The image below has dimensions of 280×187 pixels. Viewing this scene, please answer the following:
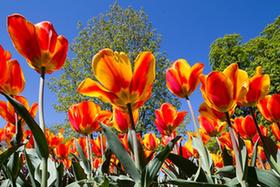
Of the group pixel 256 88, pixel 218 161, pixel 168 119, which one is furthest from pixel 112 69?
pixel 218 161

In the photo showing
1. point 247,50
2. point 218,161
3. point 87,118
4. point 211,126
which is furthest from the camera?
point 247,50

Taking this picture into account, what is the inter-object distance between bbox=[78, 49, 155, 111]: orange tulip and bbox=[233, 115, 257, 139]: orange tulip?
108 cm

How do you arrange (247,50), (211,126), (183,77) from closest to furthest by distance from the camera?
(183,77) → (211,126) → (247,50)

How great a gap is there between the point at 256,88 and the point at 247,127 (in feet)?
2.10

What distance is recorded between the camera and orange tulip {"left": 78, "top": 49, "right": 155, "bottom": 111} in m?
1.04

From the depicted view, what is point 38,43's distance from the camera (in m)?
1.12

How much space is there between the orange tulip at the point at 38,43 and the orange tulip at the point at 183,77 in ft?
1.85

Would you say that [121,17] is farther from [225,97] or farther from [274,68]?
[225,97]

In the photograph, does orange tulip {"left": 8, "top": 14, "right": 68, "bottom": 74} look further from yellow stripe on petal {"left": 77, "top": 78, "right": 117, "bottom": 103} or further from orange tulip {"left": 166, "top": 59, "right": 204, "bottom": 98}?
orange tulip {"left": 166, "top": 59, "right": 204, "bottom": 98}

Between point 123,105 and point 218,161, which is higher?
point 123,105

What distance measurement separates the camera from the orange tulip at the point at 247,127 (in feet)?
6.34

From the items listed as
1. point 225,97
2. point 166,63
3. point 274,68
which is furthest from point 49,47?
point 166,63

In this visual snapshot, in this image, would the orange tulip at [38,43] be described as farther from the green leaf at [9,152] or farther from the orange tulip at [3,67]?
the green leaf at [9,152]

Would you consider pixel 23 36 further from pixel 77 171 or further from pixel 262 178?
pixel 262 178
